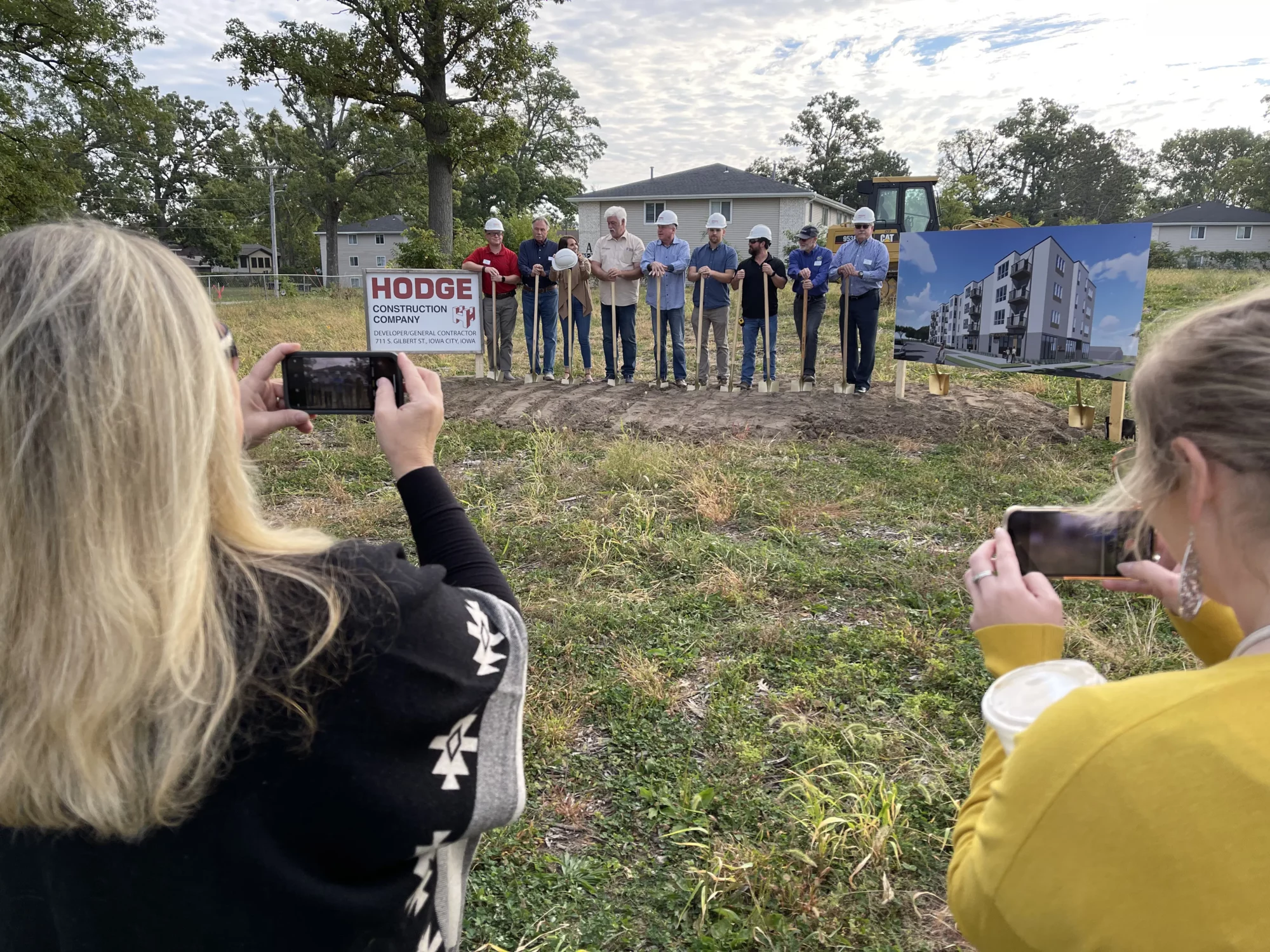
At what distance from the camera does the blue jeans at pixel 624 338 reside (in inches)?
387

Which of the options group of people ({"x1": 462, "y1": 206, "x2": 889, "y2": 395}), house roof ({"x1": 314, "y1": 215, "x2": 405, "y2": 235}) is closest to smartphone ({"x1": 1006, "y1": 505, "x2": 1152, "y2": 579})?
group of people ({"x1": 462, "y1": 206, "x2": 889, "y2": 395})

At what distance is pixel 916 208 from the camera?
16.9 m

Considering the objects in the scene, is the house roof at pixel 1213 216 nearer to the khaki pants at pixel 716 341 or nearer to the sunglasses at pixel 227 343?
the khaki pants at pixel 716 341

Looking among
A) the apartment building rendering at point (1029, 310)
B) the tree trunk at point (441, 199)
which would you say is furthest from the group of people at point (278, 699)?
the tree trunk at point (441, 199)

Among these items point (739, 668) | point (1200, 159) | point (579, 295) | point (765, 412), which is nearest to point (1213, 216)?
point (1200, 159)

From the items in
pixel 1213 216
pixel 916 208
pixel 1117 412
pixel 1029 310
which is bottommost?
pixel 1117 412

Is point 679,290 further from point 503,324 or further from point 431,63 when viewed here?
point 431,63

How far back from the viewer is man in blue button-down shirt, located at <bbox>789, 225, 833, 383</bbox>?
9.24 m

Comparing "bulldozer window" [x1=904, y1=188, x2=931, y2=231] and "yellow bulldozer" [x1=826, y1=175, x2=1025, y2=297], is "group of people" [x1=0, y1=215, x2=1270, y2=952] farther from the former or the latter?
"bulldozer window" [x1=904, y1=188, x2=931, y2=231]

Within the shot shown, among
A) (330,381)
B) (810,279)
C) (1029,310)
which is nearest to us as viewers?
(330,381)

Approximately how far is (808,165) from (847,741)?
178ft

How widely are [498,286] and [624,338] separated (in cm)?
172

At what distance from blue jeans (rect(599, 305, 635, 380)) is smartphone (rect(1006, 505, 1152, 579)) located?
8563 millimetres

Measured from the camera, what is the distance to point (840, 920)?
216cm
